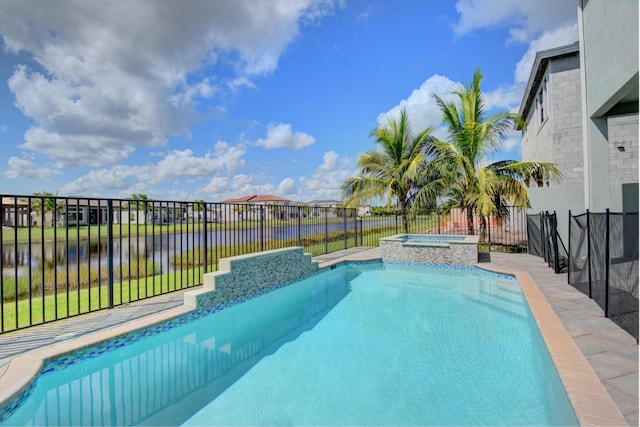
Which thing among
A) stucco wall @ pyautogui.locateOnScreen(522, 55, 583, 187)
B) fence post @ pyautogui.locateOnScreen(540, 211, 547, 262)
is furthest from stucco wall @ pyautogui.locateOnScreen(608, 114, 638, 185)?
fence post @ pyautogui.locateOnScreen(540, 211, 547, 262)

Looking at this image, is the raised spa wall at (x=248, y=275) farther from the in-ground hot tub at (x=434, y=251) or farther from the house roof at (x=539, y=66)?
the house roof at (x=539, y=66)

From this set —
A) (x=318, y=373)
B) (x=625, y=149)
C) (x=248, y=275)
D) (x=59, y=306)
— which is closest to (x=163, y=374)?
(x=318, y=373)

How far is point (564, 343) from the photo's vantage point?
344 cm

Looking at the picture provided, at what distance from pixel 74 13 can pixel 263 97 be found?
395 inches

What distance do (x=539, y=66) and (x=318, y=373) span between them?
13292 millimetres

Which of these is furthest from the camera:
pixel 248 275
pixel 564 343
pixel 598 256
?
pixel 248 275

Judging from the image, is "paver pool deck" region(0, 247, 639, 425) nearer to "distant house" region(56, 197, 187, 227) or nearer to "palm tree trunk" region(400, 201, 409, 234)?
"distant house" region(56, 197, 187, 227)

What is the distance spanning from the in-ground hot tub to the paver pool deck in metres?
3.07

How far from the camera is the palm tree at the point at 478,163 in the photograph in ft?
33.7

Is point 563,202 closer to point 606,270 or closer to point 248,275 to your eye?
point 606,270

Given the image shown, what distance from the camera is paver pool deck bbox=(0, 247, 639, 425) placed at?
7.91 ft

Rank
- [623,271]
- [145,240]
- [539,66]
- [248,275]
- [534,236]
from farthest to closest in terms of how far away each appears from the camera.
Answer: [539,66] → [534,236] → [248,275] → [145,240] → [623,271]

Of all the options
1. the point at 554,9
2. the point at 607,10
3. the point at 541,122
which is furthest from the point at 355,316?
the point at 541,122

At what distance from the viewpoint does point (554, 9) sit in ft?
30.7
